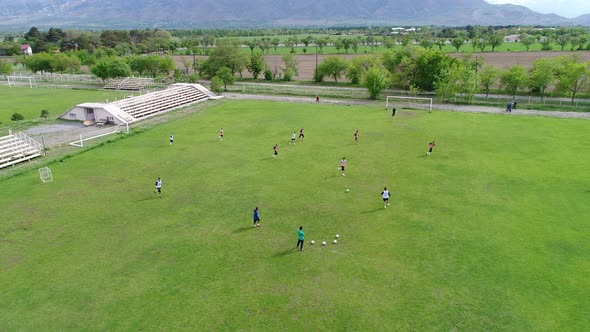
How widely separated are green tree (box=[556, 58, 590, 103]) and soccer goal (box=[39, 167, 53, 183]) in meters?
63.1

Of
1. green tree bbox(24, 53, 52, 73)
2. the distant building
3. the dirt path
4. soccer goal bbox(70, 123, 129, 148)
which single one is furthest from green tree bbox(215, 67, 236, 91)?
the distant building

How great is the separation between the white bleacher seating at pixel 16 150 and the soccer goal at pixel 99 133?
3.41 metres

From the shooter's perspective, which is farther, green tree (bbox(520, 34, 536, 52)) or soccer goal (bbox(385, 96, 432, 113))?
green tree (bbox(520, 34, 536, 52))

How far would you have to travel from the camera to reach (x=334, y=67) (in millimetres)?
77500

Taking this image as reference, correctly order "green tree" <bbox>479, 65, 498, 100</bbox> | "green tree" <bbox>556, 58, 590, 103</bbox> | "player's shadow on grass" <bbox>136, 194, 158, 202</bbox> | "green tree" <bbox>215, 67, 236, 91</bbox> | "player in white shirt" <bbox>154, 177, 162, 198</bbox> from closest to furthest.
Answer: "player's shadow on grass" <bbox>136, 194, 158, 202</bbox>
"player in white shirt" <bbox>154, 177, 162, 198</bbox>
"green tree" <bbox>556, 58, 590, 103</bbox>
"green tree" <bbox>479, 65, 498, 100</bbox>
"green tree" <bbox>215, 67, 236, 91</bbox>

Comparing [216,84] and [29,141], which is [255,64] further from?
[29,141]

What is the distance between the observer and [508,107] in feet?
165

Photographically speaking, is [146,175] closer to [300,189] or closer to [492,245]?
[300,189]

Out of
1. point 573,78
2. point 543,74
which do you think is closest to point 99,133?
point 543,74

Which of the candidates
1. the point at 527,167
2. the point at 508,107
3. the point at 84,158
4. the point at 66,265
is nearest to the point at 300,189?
the point at 66,265

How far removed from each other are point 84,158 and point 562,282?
35.6m

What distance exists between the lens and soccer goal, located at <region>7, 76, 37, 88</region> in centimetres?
8181

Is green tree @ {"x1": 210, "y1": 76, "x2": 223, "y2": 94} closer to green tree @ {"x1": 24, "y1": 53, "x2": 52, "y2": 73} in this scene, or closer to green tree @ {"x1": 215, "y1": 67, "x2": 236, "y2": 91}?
green tree @ {"x1": 215, "y1": 67, "x2": 236, "y2": 91}

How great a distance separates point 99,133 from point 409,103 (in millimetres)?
41876
